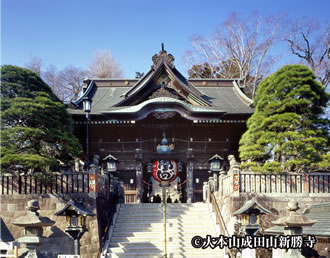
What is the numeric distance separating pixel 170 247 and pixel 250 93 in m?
24.5

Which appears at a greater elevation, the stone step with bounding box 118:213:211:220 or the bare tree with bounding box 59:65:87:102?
the bare tree with bounding box 59:65:87:102

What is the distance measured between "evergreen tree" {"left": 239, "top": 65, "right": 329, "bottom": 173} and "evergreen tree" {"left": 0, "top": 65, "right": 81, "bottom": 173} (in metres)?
7.79

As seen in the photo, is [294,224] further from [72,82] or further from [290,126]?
[72,82]

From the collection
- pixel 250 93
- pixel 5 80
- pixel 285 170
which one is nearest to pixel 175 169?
pixel 285 170

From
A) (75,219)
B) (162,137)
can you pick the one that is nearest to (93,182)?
(75,219)

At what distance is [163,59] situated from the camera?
73.1 ft

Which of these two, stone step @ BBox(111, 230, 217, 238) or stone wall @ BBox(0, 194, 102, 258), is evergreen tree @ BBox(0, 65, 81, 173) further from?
stone step @ BBox(111, 230, 217, 238)

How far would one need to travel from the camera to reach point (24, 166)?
49.9 ft

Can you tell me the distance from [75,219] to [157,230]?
4.17m

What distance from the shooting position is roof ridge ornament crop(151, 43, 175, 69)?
2228 centimetres

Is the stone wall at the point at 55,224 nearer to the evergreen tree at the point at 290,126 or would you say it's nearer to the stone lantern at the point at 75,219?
the stone lantern at the point at 75,219

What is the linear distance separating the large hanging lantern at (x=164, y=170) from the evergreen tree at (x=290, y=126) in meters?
5.62

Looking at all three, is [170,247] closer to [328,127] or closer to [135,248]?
[135,248]

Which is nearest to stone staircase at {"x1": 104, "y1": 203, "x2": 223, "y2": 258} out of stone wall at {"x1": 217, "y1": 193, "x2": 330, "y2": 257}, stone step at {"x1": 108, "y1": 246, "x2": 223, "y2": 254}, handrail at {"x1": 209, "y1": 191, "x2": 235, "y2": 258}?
stone step at {"x1": 108, "y1": 246, "x2": 223, "y2": 254}
